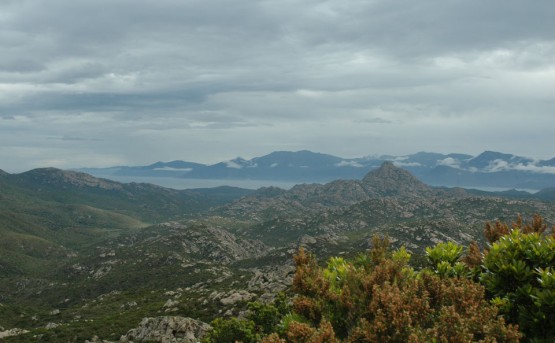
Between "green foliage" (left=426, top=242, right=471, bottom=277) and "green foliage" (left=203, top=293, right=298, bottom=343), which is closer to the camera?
"green foliage" (left=426, top=242, right=471, bottom=277)

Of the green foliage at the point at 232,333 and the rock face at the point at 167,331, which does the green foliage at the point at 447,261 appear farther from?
the rock face at the point at 167,331

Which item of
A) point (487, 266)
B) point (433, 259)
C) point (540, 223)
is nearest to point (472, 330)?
point (487, 266)

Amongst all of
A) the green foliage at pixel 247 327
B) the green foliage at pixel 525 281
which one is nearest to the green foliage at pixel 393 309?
the green foliage at pixel 525 281

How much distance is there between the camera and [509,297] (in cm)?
1510

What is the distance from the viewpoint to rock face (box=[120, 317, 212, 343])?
53250 mm

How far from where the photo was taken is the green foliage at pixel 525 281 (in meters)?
13.7

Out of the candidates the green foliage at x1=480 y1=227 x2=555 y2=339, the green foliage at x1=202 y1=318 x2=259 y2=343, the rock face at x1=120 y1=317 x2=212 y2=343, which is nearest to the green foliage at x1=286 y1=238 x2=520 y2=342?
the green foliage at x1=480 y1=227 x2=555 y2=339

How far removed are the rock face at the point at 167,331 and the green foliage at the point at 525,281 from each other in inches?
1736

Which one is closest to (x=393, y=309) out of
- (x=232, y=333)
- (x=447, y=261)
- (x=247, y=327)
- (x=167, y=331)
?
(x=447, y=261)

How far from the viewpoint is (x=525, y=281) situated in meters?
15.2

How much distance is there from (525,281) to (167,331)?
5026 centimetres

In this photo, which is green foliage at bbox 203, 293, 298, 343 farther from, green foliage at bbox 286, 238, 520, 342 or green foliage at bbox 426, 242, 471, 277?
green foliage at bbox 426, 242, 471, 277

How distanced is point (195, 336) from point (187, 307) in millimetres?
23238

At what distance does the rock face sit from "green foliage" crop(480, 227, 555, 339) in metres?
44.1
